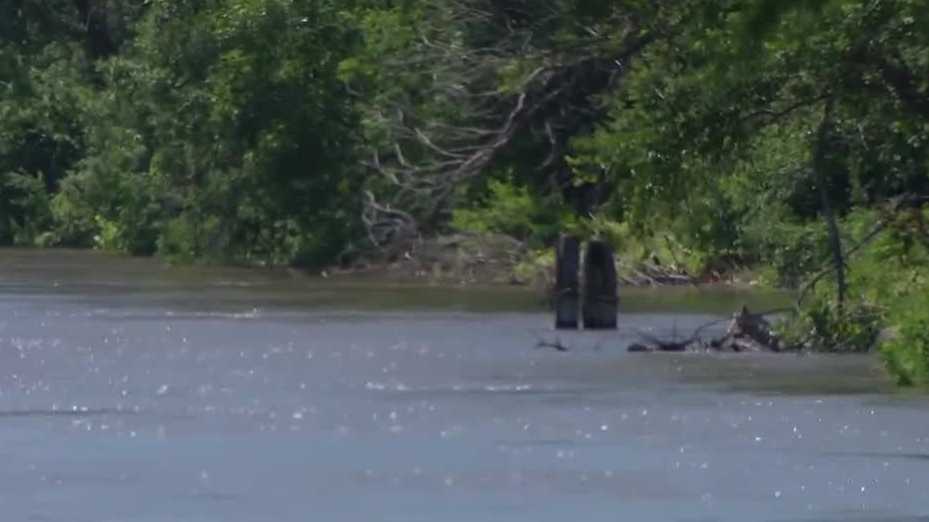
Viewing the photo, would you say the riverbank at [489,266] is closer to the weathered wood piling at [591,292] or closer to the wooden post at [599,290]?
the weathered wood piling at [591,292]

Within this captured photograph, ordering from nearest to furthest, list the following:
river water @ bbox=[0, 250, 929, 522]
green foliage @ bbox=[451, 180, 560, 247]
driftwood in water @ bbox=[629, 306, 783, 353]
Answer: river water @ bbox=[0, 250, 929, 522] → driftwood in water @ bbox=[629, 306, 783, 353] → green foliage @ bbox=[451, 180, 560, 247]

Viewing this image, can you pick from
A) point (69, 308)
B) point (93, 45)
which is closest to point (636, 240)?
point (69, 308)

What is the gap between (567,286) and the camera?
30391mm

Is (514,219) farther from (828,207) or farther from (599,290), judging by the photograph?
(828,207)

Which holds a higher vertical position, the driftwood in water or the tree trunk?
the tree trunk

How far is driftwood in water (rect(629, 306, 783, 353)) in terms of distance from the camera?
88.0 feet

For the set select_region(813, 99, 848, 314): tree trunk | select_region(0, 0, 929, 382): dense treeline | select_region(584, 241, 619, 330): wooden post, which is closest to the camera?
select_region(0, 0, 929, 382): dense treeline

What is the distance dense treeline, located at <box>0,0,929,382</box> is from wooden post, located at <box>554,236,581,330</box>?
3.32 feet

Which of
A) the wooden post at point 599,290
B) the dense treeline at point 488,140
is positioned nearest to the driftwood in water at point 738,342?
the dense treeline at point 488,140

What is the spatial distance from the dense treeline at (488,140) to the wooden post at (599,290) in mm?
665

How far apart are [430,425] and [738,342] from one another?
289 inches

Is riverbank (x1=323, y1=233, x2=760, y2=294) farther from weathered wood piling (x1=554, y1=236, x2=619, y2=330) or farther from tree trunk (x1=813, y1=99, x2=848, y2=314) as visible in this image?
tree trunk (x1=813, y1=99, x2=848, y2=314)

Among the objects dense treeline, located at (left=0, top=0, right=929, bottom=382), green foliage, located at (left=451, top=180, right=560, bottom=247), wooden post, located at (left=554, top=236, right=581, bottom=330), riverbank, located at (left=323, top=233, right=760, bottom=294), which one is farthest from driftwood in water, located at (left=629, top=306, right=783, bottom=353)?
green foliage, located at (left=451, top=180, right=560, bottom=247)

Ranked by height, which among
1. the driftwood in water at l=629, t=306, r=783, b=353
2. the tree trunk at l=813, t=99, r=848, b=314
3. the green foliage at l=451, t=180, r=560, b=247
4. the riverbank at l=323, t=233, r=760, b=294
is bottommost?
the riverbank at l=323, t=233, r=760, b=294
